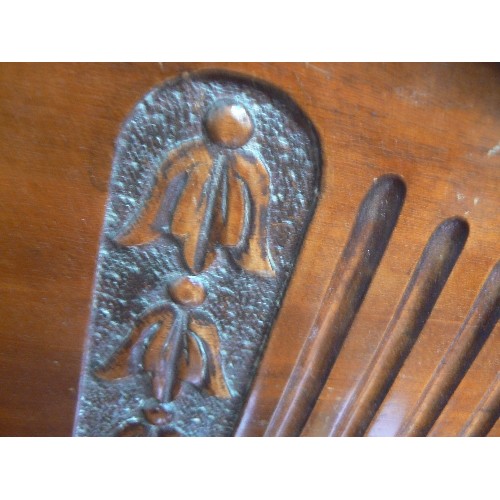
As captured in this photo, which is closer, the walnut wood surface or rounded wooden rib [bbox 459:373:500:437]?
the walnut wood surface

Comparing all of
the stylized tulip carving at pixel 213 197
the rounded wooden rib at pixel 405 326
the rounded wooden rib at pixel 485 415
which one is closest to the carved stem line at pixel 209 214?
the stylized tulip carving at pixel 213 197

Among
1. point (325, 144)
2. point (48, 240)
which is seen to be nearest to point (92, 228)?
point (48, 240)

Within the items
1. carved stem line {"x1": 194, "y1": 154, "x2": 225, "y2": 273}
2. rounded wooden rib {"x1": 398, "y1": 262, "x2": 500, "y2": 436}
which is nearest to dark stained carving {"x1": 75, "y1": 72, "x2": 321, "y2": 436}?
carved stem line {"x1": 194, "y1": 154, "x2": 225, "y2": 273}

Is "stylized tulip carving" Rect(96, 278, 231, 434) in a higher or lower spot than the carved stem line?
lower

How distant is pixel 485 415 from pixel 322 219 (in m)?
0.26

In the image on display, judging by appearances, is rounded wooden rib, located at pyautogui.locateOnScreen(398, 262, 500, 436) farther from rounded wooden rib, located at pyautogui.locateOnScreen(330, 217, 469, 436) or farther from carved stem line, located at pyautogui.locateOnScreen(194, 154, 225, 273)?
carved stem line, located at pyautogui.locateOnScreen(194, 154, 225, 273)

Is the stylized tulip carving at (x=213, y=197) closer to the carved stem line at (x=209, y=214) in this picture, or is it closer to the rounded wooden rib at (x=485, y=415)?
the carved stem line at (x=209, y=214)

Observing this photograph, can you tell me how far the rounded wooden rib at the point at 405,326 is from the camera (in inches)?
12.9

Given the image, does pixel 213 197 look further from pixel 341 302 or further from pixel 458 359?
pixel 458 359

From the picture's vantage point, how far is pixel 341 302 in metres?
0.34

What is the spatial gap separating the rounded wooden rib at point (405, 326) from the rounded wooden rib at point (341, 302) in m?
0.03

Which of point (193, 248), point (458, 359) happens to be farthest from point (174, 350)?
point (458, 359)

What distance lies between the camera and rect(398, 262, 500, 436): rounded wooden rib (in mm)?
357

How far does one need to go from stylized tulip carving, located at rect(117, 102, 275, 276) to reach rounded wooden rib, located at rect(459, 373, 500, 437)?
0.25m
